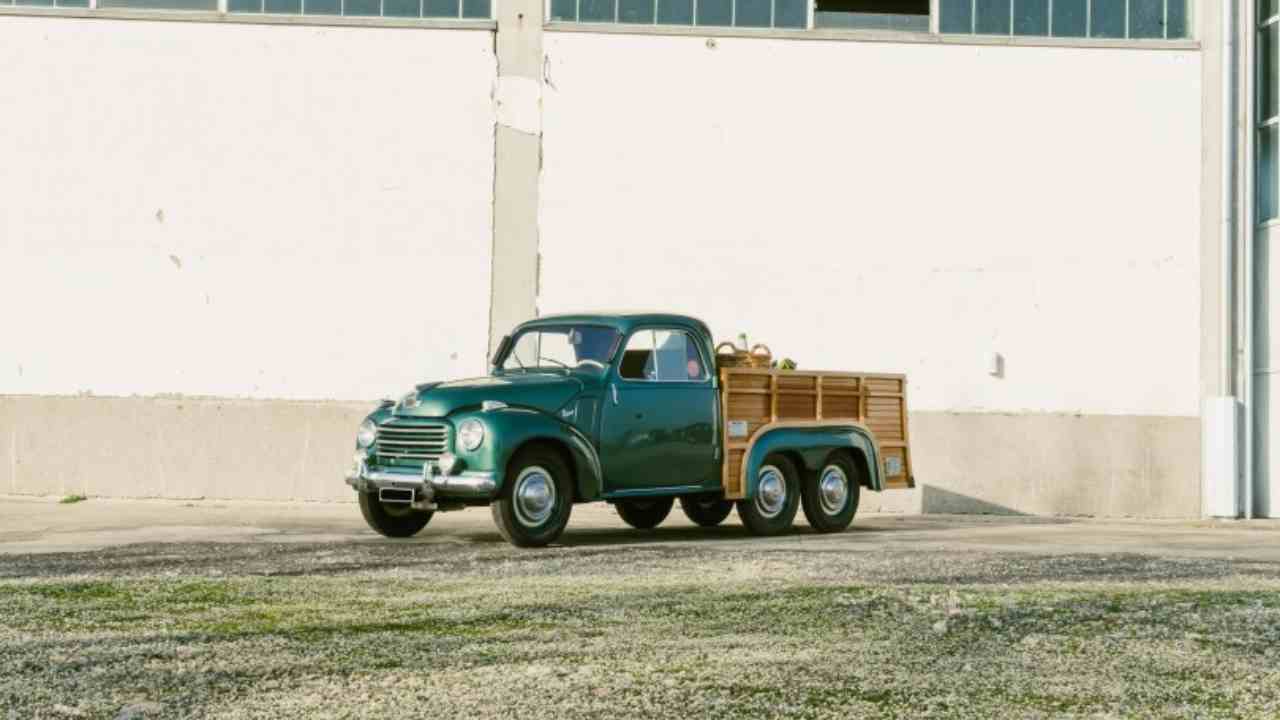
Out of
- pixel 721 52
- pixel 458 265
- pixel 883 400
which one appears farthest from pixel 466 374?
pixel 883 400

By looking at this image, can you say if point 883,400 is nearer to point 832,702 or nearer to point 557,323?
point 557,323

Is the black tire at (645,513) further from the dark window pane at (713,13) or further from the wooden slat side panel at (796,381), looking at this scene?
the dark window pane at (713,13)

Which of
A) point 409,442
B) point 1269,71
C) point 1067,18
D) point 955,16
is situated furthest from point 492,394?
point 1269,71

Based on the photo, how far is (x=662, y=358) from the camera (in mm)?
13875

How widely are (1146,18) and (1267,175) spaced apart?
232 centimetres

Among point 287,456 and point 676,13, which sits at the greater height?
point 676,13

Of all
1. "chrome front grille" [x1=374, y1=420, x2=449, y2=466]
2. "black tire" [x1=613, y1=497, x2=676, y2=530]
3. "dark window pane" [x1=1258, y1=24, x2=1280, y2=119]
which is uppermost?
"dark window pane" [x1=1258, y1=24, x2=1280, y2=119]

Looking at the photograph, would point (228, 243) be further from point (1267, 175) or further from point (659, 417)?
point (1267, 175)

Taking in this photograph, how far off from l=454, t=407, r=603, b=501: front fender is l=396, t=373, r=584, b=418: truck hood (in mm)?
142

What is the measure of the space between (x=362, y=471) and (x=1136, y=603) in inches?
239

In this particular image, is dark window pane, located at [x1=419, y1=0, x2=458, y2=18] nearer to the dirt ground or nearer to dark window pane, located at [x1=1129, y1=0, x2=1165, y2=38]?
dark window pane, located at [x1=1129, y1=0, x2=1165, y2=38]

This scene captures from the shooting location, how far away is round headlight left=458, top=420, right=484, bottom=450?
40.9 feet

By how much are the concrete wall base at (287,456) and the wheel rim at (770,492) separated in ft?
18.7

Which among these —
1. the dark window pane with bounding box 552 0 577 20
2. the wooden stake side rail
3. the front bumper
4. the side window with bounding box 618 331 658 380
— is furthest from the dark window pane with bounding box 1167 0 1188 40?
the front bumper
